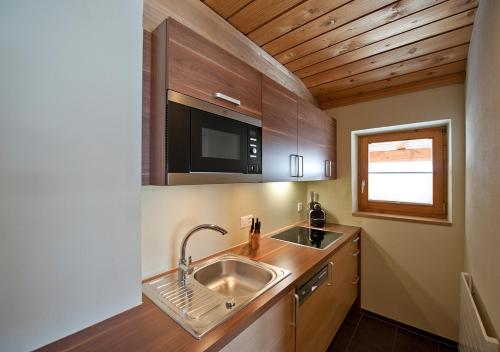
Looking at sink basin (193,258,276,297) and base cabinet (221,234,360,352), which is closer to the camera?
base cabinet (221,234,360,352)

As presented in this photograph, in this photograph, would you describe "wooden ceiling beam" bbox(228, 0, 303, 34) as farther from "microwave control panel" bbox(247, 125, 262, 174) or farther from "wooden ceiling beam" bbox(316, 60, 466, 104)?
"wooden ceiling beam" bbox(316, 60, 466, 104)

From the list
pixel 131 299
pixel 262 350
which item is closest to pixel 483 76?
pixel 262 350

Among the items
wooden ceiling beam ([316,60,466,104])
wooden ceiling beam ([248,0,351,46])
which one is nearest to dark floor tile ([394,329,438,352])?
wooden ceiling beam ([316,60,466,104])

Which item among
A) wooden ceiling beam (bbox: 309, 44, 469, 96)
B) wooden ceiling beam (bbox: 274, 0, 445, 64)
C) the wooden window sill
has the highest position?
wooden ceiling beam (bbox: 274, 0, 445, 64)

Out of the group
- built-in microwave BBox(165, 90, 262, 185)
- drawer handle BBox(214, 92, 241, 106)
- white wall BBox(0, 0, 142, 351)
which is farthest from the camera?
drawer handle BBox(214, 92, 241, 106)

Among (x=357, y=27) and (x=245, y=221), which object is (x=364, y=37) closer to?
(x=357, y=27)

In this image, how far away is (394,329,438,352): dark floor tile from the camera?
1.81m

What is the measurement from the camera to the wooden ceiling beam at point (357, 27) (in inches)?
47.5

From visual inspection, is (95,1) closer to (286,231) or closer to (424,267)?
(286,231)

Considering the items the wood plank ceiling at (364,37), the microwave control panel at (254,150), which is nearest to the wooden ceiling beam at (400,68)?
the wood plank ceiling at (364,37)

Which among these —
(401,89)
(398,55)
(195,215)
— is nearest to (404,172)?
(401,89)

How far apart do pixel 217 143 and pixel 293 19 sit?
37.4 inches

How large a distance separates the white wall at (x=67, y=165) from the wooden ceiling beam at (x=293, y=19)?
2.73ft

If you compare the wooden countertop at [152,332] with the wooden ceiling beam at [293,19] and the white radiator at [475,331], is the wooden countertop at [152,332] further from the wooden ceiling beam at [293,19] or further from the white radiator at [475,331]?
the wooden ceiling beam at [293,19]
